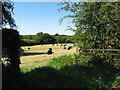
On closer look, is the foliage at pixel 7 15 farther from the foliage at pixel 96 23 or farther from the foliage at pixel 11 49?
the foliage at pixel 96 23

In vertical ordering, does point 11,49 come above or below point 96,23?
below

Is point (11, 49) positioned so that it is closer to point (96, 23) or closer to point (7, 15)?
point (7, 15)

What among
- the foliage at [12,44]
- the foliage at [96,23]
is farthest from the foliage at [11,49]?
the foliage at [96,23]

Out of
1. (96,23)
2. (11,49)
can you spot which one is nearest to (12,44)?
(11,49)

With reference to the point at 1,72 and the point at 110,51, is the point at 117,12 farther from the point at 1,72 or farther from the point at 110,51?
the point at 1,72

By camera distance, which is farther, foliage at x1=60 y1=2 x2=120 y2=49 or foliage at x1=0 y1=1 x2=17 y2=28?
foliage at x1=60 y1=2 x2=120 y2=49

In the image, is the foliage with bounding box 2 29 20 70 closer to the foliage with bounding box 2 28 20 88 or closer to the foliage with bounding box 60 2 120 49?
the foliage with bounding box 2 28 20 88

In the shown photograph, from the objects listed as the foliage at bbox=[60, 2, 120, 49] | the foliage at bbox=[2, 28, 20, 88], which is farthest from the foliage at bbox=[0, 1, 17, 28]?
the foliage at bbox=[60, 2, 120, 49]

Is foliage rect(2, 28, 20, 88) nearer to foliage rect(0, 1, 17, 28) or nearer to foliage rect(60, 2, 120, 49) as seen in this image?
foliage rect(0, 1, 17, 28)

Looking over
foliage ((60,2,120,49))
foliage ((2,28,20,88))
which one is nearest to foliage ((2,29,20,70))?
foliage ((2,28,20,88))

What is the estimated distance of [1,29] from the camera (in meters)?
6.51

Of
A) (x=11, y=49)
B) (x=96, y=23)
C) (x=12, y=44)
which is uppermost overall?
(x=96, y=23)

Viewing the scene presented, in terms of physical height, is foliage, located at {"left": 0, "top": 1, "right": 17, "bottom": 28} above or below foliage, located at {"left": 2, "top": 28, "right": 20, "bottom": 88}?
A: above

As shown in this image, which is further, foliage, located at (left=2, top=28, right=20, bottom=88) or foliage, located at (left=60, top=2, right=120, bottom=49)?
foliage, located at (left=60, top=2, right=120, bottom=49)
